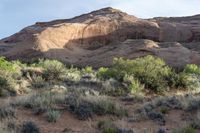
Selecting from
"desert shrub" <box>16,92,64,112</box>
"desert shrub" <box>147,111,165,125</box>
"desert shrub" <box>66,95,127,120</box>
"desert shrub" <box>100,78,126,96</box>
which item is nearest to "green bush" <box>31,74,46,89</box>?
"desert shrub" <box>100,78,126,96</box>

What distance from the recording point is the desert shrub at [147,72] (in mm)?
24125

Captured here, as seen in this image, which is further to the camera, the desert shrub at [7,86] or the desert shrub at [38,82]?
→ the desert shrub at [38,82]

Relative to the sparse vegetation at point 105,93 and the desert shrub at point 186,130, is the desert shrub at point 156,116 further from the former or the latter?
the desert shrub at point 186,130

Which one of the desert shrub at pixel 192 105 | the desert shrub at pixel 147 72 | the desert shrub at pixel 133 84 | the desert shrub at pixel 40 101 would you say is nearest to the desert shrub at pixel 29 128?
the desert shrub at pixel 40 101

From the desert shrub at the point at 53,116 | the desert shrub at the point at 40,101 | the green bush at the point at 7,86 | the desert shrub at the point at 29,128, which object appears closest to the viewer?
the desert shrub at the point at 29,128

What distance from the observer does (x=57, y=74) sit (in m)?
26.2

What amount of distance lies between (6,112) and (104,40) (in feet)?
143

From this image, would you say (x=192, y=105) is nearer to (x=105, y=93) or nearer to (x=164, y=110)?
(x=164, y=110)

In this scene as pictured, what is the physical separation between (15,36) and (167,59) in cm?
2166

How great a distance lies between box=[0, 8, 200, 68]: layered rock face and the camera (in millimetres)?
48062

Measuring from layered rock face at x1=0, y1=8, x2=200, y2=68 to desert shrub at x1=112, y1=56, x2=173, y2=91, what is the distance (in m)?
18.4

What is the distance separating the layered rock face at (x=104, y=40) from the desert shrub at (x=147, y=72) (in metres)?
18.4

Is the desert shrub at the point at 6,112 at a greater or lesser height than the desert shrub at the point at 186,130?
greater

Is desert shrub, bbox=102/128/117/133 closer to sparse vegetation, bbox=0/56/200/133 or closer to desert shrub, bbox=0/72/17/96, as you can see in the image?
sparse vegetation, bbox=0/56/200/133
